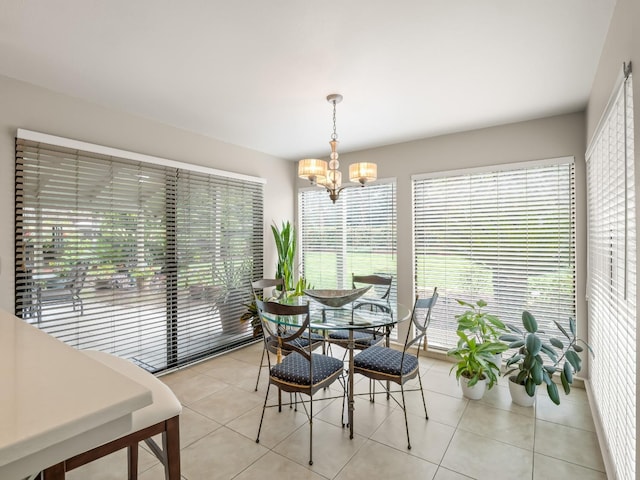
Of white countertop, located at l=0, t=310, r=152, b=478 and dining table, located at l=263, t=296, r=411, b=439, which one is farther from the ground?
white countertop, located at l=0, t=310, r=152, b=478

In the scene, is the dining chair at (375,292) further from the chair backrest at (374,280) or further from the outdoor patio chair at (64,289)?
the outdoor patio chair at (64,289)

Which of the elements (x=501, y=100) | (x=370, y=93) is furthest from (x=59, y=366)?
(x=501, y=100)

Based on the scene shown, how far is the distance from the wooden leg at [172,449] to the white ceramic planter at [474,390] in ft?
7.66

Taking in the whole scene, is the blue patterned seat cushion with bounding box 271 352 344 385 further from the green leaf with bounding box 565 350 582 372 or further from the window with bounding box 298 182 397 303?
the window with bounding box 298 182 397 303

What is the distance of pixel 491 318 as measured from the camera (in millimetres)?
2969

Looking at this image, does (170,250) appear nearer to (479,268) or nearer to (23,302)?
(23,302)

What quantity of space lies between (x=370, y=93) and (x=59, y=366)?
8.39 ft

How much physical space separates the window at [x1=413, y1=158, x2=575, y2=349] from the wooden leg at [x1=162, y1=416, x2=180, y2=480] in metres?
3.10

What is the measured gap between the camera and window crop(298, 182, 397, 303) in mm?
4164

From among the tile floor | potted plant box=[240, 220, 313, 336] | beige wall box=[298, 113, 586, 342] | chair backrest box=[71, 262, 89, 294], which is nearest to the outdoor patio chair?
chair backrest box=[71, 262, 89, 294]

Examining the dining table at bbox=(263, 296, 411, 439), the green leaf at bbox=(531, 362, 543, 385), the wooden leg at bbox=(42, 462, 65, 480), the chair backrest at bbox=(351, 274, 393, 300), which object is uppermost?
the chair backrest at bbox=(351, 274, 393, 300)

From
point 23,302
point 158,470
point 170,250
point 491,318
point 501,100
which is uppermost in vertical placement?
point 501,100

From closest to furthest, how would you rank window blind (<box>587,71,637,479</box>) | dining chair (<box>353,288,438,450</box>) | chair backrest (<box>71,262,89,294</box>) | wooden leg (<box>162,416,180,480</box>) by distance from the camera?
wooden leg (<box>162,416,180,480</box>) < window blind (<box>587,71,637,479</box>) < dining chair (<box>353,288,438,450</box>) < chair backrest (<box>71,262,89,294</box>)

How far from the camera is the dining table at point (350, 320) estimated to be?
2352 mm
